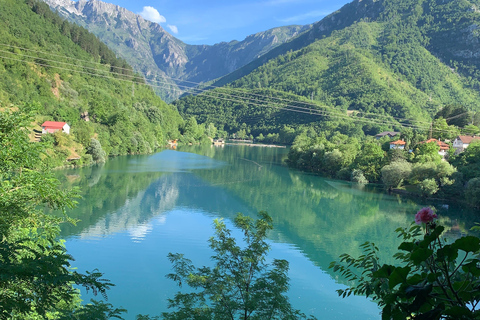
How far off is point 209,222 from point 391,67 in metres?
106

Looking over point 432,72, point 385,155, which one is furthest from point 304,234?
point 432,72

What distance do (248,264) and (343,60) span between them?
391ft

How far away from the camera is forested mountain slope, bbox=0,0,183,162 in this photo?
38812 mm

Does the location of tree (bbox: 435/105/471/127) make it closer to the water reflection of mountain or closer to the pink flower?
the water reflection of mountain

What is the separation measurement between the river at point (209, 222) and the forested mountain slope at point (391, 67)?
163 ft

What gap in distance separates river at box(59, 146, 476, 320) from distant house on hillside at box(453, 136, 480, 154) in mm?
13213

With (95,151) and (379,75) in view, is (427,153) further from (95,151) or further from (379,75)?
(379,75)

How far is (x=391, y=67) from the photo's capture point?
10906 centimetres

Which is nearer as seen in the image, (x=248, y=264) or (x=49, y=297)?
(x=49, y=297)

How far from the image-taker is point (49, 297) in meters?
4.06

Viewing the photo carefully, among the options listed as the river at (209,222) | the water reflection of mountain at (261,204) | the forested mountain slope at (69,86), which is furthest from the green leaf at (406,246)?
the forested mountain slope at (69,86)

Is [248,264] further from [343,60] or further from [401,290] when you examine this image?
[343,60]

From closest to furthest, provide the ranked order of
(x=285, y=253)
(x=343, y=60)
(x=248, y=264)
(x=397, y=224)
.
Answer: (x=248, y=264) < (x=285, y=253) < (x=397, y=224) < (x=343, y=60)

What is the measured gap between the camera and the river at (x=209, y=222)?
513 inches
